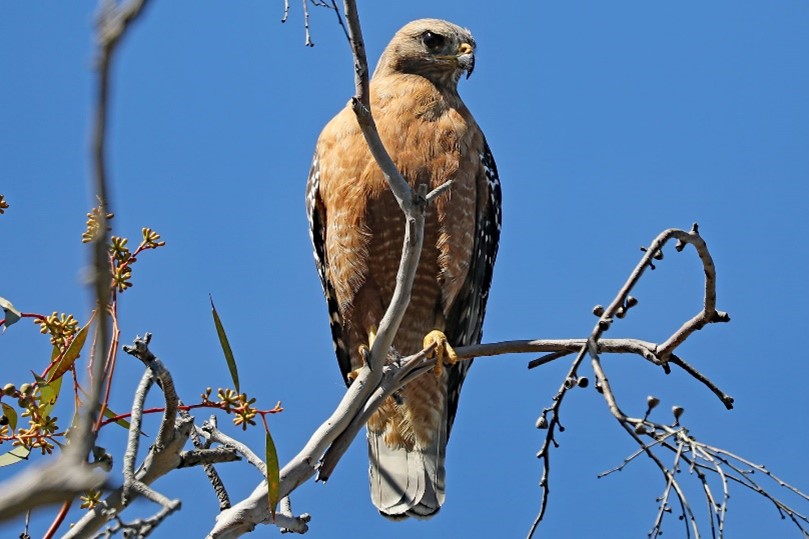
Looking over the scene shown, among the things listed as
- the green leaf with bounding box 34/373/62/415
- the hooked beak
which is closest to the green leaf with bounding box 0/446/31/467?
the green leaf with bounding box 34/373/62/415

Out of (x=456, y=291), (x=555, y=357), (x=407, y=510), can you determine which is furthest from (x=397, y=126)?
(x=555, y=357)

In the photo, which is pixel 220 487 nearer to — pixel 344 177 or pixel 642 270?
pixel 642 270

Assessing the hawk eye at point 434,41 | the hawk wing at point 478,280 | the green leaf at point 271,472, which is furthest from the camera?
the hawk eye at point 434,41

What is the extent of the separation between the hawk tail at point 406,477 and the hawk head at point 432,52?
2033mm

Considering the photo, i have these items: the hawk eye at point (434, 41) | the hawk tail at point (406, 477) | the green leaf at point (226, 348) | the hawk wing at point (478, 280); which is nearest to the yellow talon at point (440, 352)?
the hawk wing at point (478, 280)

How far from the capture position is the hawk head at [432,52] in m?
6.23

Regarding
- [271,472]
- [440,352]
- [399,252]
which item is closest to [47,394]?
[271,472]

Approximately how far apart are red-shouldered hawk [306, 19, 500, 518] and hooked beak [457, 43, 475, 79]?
384 mm

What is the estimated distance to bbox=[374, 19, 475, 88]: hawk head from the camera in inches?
245

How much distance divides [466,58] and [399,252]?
144 cm

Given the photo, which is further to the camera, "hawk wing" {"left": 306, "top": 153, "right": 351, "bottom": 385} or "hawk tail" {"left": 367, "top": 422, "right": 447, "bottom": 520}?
"hawk wing" {"left": 306, "top": 153, "right": 351, "bottom": 385}

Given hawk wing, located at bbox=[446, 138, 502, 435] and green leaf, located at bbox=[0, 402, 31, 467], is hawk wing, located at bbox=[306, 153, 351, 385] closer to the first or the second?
hawk wing, located at bbox=[446, 138, 502, 435]

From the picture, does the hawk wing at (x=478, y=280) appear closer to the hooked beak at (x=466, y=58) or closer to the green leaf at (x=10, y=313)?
the hooked beak at (x=466, y=58)

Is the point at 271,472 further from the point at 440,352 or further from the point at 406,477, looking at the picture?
the point at 406,477
